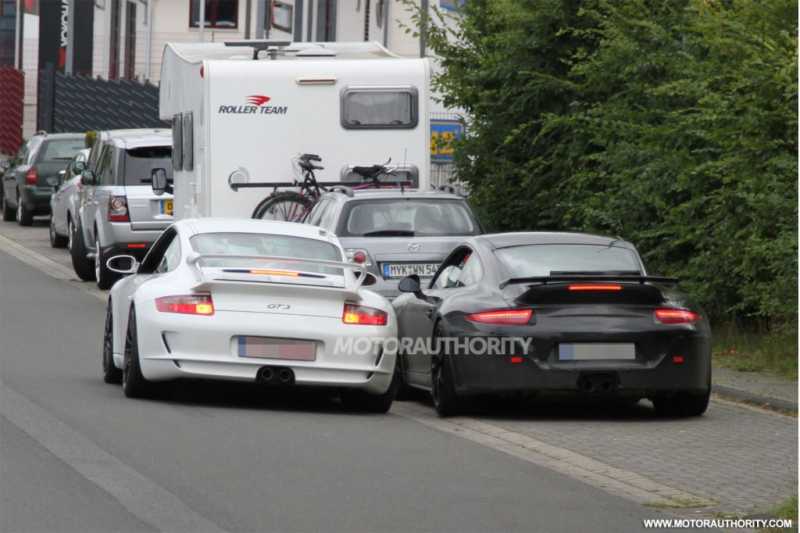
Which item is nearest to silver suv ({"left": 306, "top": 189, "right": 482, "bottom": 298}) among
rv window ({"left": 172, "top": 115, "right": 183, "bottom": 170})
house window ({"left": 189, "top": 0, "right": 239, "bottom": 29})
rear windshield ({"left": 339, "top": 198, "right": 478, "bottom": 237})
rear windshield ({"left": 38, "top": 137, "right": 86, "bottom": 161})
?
rear windshield ({"left": 339, "top": 198, "right": 478, "bottom": 237})

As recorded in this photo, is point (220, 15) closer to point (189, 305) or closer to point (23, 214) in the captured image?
point (23, 214)

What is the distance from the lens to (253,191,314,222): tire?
21.5m

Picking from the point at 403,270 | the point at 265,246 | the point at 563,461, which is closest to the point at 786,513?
the point at 563,461

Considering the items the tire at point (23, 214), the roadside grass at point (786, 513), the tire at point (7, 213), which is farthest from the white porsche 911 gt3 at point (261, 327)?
the tire at point (7, 213)

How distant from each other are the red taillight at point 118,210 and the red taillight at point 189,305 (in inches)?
469

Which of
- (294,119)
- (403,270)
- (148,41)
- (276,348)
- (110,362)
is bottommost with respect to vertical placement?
(110,362)

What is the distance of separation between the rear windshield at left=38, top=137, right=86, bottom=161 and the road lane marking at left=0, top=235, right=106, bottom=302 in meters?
3.47

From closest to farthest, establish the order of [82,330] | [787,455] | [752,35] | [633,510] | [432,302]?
[633,510]
[787,455]
[432,302]
[752,35]
[82,330]

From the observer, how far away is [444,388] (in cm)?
1352

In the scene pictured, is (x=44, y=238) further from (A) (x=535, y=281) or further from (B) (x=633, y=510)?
(B) (x=633, y=510)

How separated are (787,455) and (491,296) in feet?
8.23

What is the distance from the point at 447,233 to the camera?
59.8 feet

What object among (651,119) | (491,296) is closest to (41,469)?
(491,296)

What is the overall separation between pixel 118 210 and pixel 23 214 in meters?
14.2
